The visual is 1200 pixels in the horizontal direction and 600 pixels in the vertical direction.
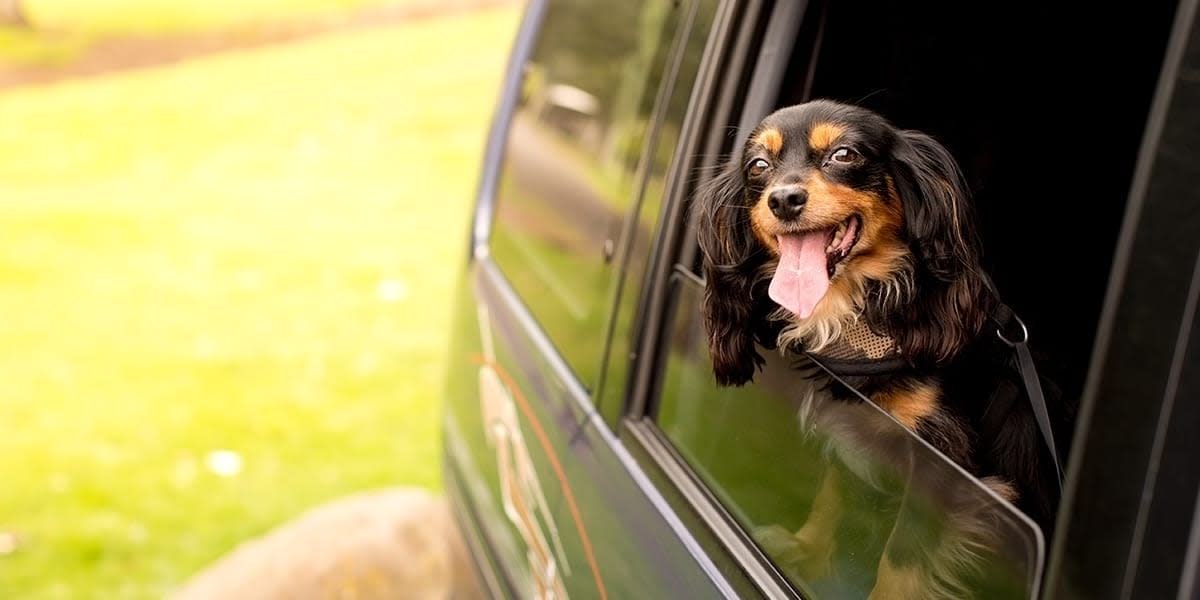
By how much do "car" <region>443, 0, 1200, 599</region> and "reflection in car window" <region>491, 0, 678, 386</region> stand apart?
14 mm

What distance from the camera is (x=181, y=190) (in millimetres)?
10734

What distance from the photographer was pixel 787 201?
4.08 ft

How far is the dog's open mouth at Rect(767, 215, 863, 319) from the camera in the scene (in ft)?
4.08

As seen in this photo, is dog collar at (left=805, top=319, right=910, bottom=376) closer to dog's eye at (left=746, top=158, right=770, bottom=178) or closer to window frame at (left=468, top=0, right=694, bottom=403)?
dog's eye at (left=746, top=158, right=770, bottom=178)

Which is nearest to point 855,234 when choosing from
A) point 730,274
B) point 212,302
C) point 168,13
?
point 730,274

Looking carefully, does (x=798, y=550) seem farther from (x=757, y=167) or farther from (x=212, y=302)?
(x=212, y=302)

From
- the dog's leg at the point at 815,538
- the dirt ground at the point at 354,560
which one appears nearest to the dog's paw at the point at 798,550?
the dog's leg at the point at 815,538

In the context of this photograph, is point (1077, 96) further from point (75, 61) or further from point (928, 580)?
point (75, 61)

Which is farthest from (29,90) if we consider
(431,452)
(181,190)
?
(431,452)

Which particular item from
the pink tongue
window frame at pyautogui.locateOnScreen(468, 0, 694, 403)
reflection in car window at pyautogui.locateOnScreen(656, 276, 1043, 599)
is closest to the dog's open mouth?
the pink tongue

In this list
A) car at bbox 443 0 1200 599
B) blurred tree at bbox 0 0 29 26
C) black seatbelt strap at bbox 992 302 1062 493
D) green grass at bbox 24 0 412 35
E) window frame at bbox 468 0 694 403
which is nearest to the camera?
car at bbox 443 0 1200 599

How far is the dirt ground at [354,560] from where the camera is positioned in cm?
358

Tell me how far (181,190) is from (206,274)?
8.96 ft

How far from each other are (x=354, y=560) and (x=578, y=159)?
1526 millimetres
